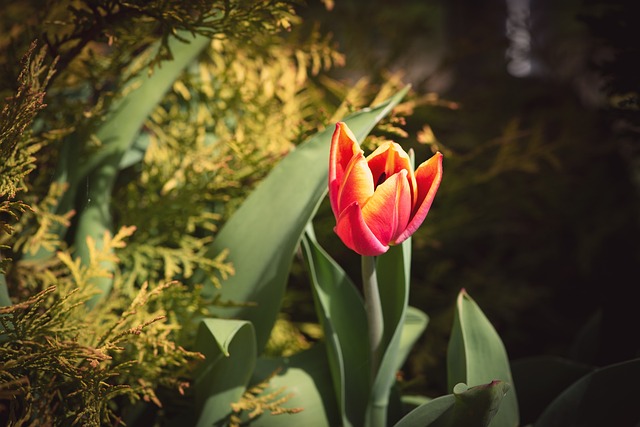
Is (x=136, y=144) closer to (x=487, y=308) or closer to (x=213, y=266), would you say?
(x=213, y=266)

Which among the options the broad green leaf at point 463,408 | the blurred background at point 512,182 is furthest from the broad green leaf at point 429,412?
the blurred background at point 512,182

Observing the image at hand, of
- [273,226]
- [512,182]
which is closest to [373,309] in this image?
[273,226]

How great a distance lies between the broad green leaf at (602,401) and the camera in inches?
21.2

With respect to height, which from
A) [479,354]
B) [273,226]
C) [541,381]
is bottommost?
[541,381]

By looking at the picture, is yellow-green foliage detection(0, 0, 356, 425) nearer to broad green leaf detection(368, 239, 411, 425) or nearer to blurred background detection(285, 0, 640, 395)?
broad green leaf detection(368, 239, 411, 425)

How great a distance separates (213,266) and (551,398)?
371 millimetres

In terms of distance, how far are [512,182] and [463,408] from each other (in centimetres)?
73

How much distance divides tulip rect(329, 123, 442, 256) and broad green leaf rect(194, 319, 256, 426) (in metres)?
0.15

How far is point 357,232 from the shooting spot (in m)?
0.43

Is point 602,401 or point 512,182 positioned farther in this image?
point 512,182

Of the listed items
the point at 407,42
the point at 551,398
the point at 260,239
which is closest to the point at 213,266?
the point at 260,239

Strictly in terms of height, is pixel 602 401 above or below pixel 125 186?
below

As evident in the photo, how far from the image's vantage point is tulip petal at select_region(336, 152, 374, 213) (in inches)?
16.8

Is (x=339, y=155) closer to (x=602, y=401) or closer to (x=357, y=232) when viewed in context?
(x=357, y=232)
